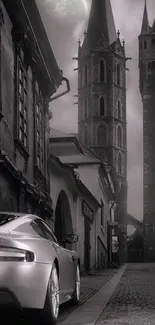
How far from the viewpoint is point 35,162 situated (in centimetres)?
1855

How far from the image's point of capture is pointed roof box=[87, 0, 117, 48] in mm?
112375

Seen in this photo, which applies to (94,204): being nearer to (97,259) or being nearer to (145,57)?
(97,259)

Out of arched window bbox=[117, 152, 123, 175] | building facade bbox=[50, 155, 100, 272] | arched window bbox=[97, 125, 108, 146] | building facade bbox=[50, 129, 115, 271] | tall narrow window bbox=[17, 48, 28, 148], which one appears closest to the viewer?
tall narrow window bbox=[17, 48, 28, 148]

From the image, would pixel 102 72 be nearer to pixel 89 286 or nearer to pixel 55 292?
pixel 89 286

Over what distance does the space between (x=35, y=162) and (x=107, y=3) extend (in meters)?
96.6

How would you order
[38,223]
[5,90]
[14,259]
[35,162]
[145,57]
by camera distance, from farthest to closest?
[145,57] → [35,162] → [5,90] → [38,223] → [14,259]

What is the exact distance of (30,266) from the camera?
7.40 meters

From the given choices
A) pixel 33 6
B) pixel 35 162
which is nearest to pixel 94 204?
pixel 35 162

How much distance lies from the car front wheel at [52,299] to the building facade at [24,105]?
4776 mm

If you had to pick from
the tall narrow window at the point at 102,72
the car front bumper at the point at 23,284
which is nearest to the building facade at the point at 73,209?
the car front bumper at the point at 23,284

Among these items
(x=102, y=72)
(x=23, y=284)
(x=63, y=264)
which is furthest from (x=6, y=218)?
(x=102, y=72)

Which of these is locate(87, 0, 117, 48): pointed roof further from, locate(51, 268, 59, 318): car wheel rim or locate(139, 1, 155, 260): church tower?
locate(51, 268, 59, 318): car wheel rim

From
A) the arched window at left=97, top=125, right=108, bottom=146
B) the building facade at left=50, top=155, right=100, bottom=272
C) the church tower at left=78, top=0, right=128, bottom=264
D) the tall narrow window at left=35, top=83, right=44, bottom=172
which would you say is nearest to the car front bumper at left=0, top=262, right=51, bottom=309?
the tall narrow window at left=35, top=83, right=44, bottom=172

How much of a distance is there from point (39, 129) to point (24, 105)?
3173mm
